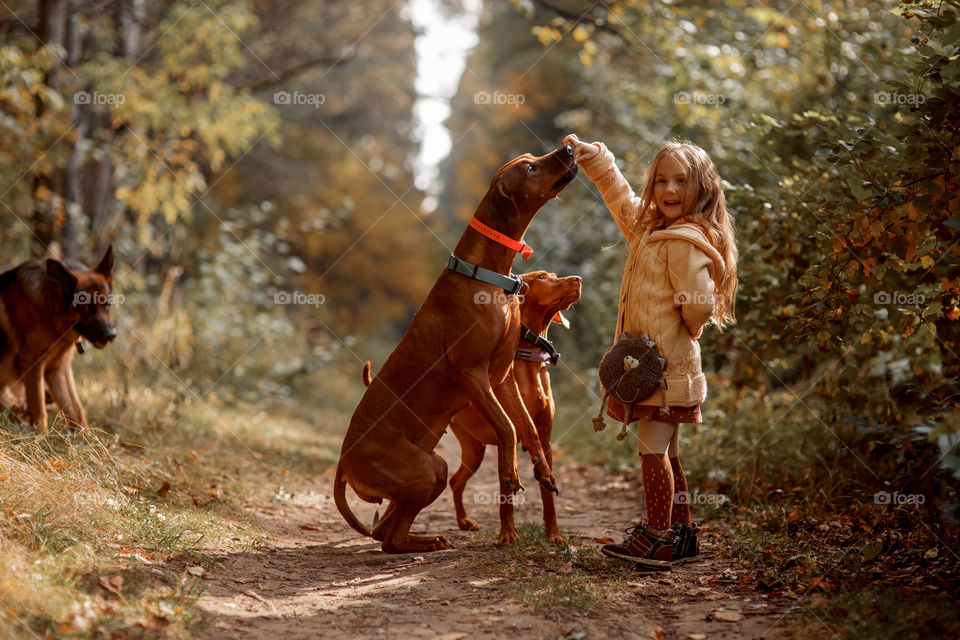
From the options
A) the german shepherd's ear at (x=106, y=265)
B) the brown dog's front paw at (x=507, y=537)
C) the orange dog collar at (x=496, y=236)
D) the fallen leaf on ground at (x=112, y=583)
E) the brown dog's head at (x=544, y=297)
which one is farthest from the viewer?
the german shepherd's ear at (x=106, y=265)

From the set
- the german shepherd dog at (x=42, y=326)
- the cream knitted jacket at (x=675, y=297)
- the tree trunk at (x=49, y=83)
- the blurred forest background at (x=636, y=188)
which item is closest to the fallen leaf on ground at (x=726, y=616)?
the blurred forest background at (x=636, y=188)

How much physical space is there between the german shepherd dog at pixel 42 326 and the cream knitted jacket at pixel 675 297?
13.2 ft

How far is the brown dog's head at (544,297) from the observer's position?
5.02 m

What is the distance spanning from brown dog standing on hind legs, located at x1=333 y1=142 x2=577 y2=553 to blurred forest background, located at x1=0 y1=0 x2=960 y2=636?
99 centimetres

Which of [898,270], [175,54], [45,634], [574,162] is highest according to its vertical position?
[175,54]

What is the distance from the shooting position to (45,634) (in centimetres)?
297

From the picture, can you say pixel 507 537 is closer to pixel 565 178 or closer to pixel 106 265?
pixel 565 178

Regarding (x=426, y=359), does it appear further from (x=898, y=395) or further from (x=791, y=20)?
(x=791, y=20)

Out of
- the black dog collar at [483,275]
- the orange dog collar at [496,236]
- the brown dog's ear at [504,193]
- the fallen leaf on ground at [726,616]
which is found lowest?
the fallen leaf on ground at [726,616]

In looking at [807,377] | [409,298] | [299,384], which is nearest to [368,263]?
[409,298]

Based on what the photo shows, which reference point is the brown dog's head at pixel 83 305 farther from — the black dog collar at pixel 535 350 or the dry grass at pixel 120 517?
the black dog collar at pixel 535 350

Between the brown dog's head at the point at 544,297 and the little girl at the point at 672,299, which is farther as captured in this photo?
the brown dog's head at the point at 544,297

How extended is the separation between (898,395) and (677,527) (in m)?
1.61

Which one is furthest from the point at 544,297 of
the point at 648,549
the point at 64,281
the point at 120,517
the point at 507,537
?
the point at 64,281
